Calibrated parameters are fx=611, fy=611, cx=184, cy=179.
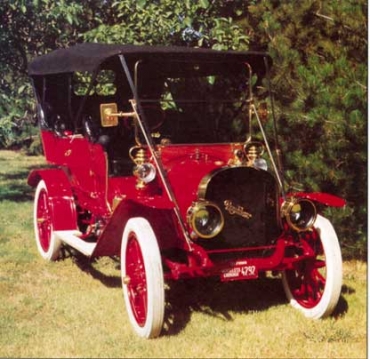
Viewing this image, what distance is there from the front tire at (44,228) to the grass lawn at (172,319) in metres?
0.15

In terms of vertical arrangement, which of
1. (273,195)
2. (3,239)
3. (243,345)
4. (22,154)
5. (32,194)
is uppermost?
(273,195)

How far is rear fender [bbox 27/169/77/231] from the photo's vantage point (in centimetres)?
597

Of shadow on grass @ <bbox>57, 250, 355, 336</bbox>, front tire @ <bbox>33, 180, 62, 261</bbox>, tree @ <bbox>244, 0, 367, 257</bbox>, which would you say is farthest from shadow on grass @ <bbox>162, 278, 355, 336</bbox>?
front tire @ <bbox>33, 180, 62, 261</bbox>

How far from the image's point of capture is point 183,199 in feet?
14.9

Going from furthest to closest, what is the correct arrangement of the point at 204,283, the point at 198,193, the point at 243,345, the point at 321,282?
the point at 204,283
the point at 321,282
the point at 198,193
the point at 243,345

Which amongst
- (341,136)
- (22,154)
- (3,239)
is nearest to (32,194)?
(3,239)

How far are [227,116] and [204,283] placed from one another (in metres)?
1.74

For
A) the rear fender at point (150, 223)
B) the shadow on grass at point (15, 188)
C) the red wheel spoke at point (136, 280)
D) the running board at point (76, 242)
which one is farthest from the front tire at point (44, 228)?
the shadow on grass at point (15, 188)

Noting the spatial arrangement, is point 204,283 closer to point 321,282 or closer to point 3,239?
point 321,282

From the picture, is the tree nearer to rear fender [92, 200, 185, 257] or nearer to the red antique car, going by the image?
the red antique car

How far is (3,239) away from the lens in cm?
742

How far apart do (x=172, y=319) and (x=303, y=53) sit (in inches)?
124

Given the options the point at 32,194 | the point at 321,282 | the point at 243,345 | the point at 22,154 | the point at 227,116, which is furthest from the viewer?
the point at 22,154

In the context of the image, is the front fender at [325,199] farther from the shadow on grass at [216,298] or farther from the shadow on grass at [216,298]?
the shadow on grass at [216,298]
